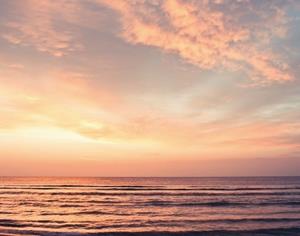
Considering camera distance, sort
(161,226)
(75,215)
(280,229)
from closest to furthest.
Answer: (280,229), (161,226), (75,215)

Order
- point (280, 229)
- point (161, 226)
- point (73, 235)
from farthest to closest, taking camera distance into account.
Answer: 1. point (161, 226)
2. point (280, 229)
3. point (73, 235)

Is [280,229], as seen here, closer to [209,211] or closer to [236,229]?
[236,229]

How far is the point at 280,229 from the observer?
77.9 feet

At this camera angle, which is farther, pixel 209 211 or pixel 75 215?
pixel 209 211

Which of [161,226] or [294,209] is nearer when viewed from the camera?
[161,226]

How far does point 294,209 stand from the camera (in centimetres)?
3459

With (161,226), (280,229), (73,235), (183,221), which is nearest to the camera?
(73,235)

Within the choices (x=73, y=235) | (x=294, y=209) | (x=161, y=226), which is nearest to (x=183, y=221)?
(x=161, y=226)

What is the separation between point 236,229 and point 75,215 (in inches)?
554

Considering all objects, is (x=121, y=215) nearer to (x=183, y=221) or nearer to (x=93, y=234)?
(x=183, y=221)

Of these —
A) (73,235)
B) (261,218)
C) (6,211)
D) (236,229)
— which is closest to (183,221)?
(236,229)

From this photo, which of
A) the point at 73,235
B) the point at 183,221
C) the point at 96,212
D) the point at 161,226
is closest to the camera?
the point at 73,235

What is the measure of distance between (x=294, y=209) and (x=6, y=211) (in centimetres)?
2738

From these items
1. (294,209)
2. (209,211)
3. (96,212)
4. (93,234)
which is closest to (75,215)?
A: (96,212)
